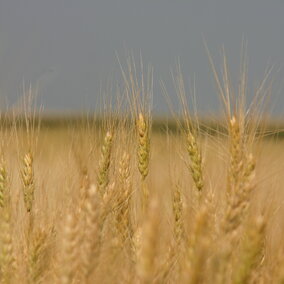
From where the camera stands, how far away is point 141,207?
236 cm

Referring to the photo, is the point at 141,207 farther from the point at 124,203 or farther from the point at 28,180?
the point at 28,180

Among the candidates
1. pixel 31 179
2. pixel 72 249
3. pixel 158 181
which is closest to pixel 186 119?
pixel 158 181

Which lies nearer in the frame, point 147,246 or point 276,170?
point 147,246

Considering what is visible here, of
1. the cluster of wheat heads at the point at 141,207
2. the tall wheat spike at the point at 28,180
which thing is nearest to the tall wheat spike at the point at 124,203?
the cluster of wheat heads at the point at 141,207

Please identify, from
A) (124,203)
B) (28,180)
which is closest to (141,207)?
(124,203)

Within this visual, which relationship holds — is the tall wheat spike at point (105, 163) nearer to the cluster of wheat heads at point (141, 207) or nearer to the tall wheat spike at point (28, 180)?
the cluster of wheat heads at point (141, 207)

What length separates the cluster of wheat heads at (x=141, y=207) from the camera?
1446 millimetres

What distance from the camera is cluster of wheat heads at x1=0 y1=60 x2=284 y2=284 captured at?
1.45 m

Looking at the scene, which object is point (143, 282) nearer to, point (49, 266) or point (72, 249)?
point (72, 249)

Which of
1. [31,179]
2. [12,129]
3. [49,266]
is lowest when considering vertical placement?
[49,266]

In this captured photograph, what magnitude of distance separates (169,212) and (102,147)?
1.24 ft

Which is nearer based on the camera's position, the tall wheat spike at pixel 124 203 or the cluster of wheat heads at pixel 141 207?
the cluster of wheat heads at pixel 141 207

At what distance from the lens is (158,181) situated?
2.25 m

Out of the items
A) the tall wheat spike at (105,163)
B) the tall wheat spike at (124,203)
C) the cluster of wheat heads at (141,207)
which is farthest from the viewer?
the tall wheat spike at (105,163)
